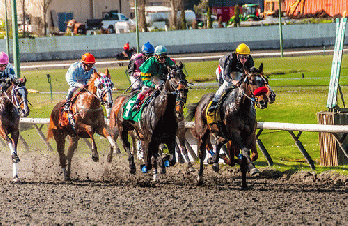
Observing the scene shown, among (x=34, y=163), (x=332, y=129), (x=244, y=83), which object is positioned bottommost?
(x=34, y=163)

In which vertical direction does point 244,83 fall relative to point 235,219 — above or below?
above

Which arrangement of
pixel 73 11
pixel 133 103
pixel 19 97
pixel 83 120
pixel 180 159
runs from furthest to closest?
pixel 73 11 < pixel 180 159 < pixel 83 120 < pixel 19 97 < pixel 133 103

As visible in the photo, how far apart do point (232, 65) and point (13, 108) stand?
424 cm

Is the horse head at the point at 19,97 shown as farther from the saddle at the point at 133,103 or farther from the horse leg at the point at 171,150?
the horse leg at the point at 171,150

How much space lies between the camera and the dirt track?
7906 millimetres

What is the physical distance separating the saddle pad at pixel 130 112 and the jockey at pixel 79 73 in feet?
3.95

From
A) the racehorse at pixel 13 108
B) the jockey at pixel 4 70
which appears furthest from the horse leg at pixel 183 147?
the jockey at pixel 4 70

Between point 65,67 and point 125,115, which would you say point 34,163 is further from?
point 65,67

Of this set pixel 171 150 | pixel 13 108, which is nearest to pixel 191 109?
pixel 171 150

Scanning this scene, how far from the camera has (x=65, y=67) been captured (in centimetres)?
3781

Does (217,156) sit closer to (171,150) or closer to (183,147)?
(171,150)

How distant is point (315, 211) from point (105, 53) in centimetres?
3802

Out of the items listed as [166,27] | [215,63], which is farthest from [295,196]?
[166,27]

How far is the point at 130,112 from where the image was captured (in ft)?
37.4
